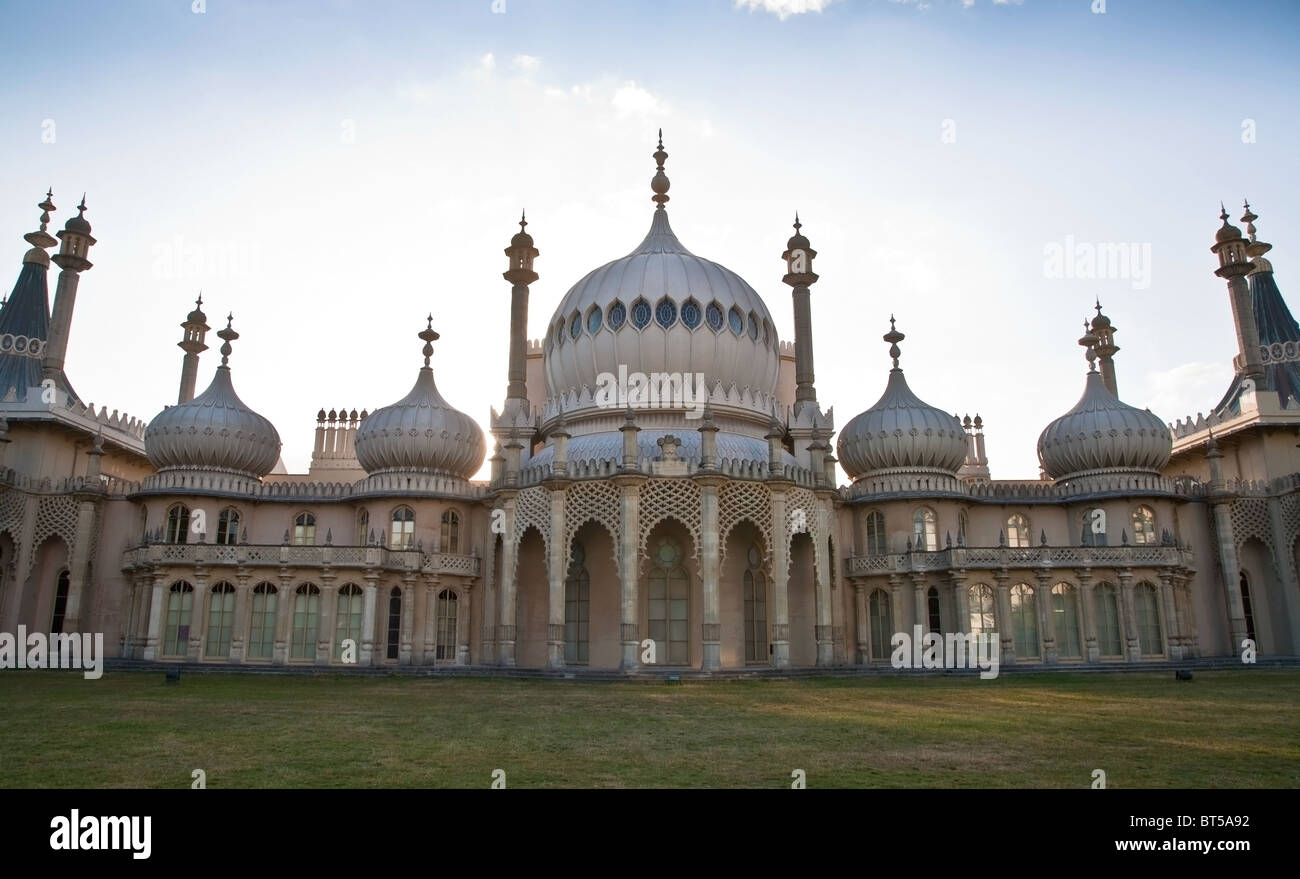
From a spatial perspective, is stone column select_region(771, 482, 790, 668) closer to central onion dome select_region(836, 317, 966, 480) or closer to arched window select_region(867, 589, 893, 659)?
arched window select_region(867, 589, 893, 659)

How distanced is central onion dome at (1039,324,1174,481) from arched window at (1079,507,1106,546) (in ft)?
5.67

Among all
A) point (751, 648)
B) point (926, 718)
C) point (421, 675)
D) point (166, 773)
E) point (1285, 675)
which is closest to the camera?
point (166, 773)

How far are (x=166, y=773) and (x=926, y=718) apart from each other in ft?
35.0

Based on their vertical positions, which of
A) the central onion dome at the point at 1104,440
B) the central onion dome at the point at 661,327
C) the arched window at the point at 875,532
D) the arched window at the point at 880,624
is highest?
the central onion dome at the point at 661,327

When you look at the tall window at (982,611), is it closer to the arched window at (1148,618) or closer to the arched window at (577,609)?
the arched window at (1148,618)

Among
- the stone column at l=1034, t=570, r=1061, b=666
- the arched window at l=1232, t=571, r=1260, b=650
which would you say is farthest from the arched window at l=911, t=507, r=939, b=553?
the arched window at l=1232, t=571, r=1260, b=650

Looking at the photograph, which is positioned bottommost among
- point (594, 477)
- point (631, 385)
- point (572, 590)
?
point (572, 590)

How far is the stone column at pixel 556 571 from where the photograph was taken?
28.6 m

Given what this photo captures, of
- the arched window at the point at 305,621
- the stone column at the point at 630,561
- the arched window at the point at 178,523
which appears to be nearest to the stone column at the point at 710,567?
the stone column at the point at 630,561

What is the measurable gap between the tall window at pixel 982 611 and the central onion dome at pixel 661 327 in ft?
35.6
